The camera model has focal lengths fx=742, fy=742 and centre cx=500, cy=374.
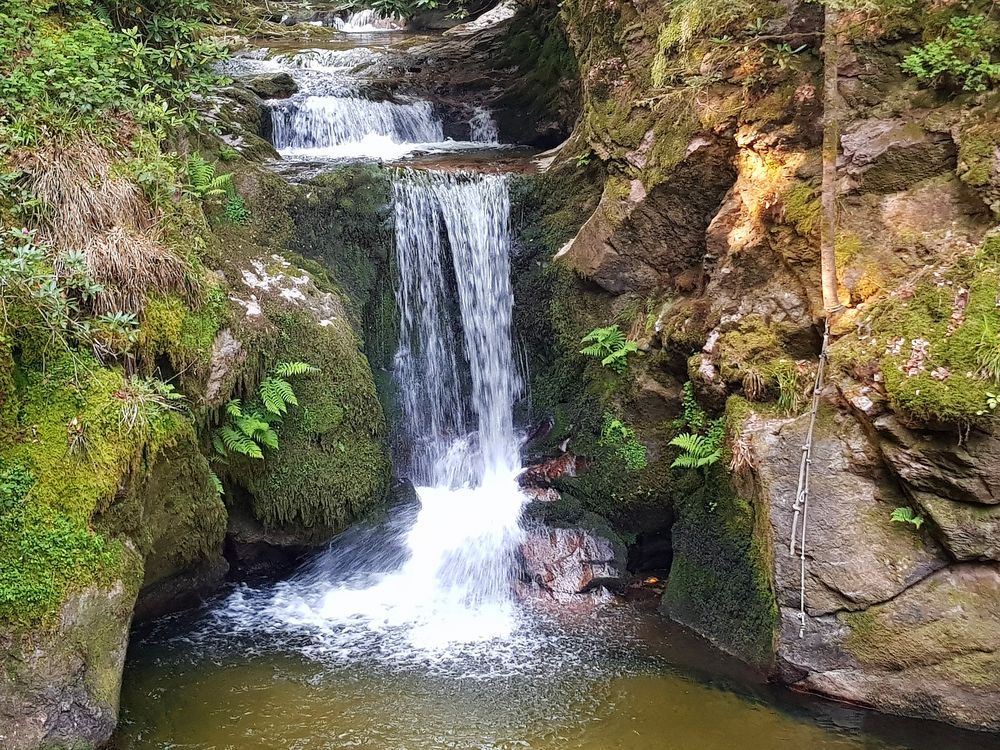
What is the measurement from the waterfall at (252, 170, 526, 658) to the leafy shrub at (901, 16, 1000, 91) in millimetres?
4489

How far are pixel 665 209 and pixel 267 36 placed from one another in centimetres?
1164

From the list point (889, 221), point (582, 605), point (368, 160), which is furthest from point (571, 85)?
point (582, 605)

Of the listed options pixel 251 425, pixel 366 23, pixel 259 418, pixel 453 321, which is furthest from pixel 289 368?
pixel 366 23

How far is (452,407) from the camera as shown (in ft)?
28.5

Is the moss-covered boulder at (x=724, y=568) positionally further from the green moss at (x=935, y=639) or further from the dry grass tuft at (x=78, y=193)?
the dry grass tuft at (x=78, y=193)

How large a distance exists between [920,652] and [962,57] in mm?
4536

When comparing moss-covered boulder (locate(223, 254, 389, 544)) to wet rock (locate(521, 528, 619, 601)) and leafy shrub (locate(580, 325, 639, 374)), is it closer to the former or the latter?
wet rock (locate(521, 528, 619, 601))

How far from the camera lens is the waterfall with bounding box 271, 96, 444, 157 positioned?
10.7m

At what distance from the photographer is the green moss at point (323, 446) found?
674cm

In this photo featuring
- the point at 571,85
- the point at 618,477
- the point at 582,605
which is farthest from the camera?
the point at 571,85

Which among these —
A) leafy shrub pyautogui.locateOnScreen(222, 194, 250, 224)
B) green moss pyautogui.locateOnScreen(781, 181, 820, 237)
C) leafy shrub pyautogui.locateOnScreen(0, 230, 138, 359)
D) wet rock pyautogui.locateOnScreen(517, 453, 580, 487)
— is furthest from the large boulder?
leafy shrub pyautogui.locateOnScreen(222, 194, 250, 224)

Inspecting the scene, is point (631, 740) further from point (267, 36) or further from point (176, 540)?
point (267, 36)

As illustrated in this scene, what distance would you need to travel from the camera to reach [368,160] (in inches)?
371

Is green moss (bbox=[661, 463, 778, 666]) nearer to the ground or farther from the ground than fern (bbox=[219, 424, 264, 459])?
nearer to the ground
